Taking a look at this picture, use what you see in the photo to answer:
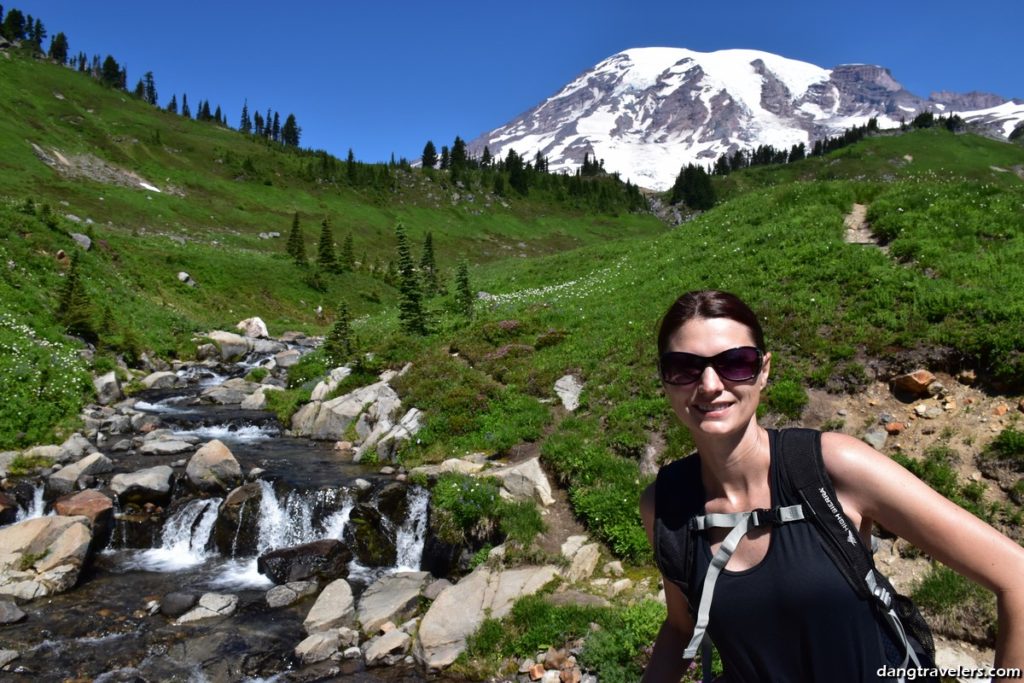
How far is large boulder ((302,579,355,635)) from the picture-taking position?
34.5 ft

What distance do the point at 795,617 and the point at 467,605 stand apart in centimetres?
833

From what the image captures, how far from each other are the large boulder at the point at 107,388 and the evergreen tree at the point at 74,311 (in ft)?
11.1

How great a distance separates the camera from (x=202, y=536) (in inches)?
558

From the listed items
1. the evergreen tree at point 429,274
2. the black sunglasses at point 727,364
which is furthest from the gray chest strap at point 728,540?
the evergreen tree at point 429,274

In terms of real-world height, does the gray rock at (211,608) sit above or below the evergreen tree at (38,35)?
below

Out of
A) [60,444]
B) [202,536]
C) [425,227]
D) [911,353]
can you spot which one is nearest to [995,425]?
[911,353]

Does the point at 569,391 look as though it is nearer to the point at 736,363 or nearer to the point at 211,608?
the point at 211,608

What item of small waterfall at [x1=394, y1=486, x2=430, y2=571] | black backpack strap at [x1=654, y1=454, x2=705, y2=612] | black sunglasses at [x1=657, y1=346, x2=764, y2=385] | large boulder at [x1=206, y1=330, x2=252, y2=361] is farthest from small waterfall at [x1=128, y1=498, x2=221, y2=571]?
large boulder at [x1=206, y1=330, x2=252, y2=361]

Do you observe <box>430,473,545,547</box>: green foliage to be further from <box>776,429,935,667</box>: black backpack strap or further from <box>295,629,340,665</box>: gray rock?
<box>776,429,935,667</box>: black backpack strap

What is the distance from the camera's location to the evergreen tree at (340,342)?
25.9 meters

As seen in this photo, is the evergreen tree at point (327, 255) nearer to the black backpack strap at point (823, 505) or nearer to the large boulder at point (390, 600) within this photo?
the large boulder at point (390, 600)

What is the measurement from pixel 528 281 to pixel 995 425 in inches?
1105

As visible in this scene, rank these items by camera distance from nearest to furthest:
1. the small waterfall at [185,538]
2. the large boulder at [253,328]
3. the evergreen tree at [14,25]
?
the small waterfall at [185,538] → the large boulder at [253,328] → the evergreen tree at [14,25]

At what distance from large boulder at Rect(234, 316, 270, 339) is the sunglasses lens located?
41.0m
